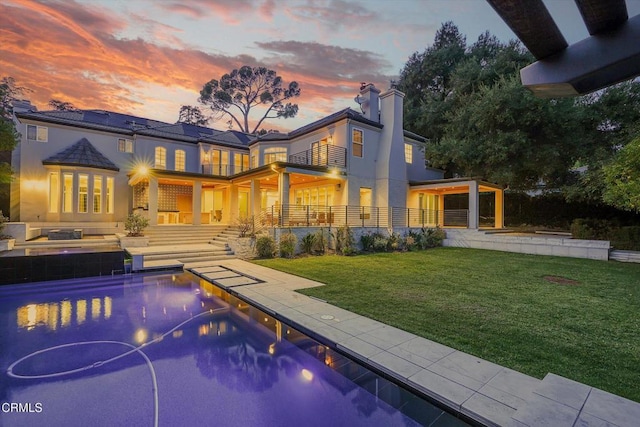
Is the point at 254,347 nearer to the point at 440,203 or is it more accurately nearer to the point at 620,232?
the point at 620,232

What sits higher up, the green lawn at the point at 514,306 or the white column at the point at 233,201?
the white column at the point at 233,201

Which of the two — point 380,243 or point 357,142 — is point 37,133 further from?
point 380,243

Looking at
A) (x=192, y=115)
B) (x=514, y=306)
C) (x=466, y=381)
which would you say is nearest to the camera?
(x=466, y=381)

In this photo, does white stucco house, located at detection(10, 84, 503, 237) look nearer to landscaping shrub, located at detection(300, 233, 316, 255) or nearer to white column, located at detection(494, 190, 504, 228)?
white column, located at detection(494, 190, 504, 228)

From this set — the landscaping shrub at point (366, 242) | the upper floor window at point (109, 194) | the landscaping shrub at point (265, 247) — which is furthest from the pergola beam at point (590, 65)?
the upper floor window at point (109, 194)

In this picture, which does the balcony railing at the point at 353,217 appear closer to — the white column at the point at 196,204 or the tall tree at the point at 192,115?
the white column at the point at 196,204

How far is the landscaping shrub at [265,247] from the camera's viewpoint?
12672 millimetres

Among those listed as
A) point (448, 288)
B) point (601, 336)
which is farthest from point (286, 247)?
point (601, 336)

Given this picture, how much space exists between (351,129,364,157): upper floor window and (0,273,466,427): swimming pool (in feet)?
40.5

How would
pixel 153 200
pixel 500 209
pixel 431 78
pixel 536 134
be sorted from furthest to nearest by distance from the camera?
pixel 431 78 < pixel 500 209 < pixel 153 200 < pixel 536 134

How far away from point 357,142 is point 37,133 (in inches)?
699

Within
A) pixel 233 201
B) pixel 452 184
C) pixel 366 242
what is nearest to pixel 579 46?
pixel 366 242

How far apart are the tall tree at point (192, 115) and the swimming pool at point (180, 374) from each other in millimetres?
32842

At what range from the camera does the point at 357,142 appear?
1700 centimetres
